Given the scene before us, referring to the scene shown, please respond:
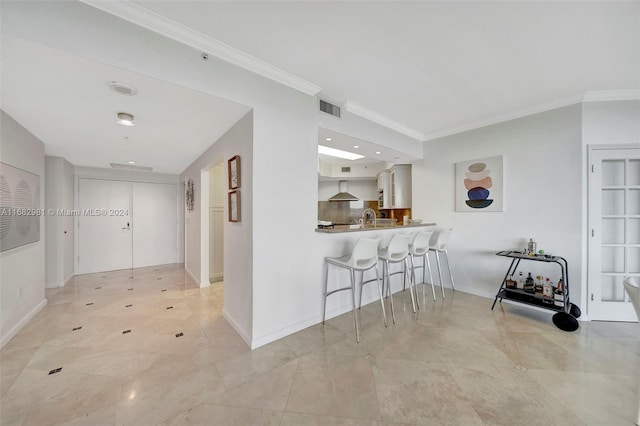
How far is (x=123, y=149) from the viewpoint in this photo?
344 centimetres

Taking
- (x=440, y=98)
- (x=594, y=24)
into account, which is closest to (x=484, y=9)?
(x=594, y=24)

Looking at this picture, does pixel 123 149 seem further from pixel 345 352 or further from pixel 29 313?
pixel 345 352

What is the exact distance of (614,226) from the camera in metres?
2.78

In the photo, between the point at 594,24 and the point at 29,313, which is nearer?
the point at 594,24

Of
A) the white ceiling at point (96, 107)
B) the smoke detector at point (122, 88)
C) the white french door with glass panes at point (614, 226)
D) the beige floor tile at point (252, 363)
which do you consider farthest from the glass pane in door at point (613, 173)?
the smoke detector at point (122, 88)

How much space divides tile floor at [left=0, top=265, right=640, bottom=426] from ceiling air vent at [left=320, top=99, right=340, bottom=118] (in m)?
2.45

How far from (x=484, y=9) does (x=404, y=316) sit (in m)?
2.92

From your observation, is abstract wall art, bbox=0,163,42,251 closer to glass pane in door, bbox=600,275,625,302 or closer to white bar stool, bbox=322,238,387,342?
white bar stool, bbox=322,238,387,342

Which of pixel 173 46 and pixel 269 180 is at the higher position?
pixel 173 46

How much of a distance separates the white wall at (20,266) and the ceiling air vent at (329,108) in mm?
3068

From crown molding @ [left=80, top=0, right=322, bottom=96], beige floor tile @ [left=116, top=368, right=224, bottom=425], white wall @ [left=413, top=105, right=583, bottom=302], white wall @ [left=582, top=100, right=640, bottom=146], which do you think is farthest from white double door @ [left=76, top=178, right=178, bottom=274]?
white wall @ [left=582, top=100, right=640, bottom=146]

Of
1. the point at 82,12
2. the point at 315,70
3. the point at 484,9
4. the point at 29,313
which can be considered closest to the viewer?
the point at 82,12

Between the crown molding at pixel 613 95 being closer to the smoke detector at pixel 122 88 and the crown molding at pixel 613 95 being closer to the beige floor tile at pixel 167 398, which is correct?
the smoke detector at pixel 122 88

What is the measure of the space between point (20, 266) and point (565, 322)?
587 cm
